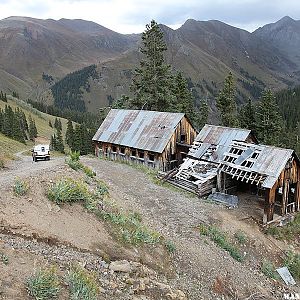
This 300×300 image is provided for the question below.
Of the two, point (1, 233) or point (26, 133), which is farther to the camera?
point (26, 133)

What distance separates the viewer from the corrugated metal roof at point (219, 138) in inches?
1125

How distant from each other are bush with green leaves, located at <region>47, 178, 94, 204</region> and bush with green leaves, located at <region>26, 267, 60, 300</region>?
5448 mm

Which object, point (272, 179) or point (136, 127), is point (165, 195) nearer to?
point (272, 179)

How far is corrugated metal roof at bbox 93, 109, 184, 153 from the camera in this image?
33.8 metres

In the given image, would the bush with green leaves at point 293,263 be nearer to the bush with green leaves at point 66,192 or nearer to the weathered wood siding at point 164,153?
the bush with green leaves at point 66,192

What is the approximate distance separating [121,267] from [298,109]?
144 m

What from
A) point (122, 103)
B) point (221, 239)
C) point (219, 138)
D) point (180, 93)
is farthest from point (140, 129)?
point (221, 239)

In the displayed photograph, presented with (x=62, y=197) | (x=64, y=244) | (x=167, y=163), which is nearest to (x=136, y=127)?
(x=167, y=163)

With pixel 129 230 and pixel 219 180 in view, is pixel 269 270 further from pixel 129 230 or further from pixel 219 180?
pixel 219 180

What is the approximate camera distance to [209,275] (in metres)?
14.0

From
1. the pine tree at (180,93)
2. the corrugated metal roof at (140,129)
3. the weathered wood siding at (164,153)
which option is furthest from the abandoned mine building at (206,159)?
the pine tree at (180,93)

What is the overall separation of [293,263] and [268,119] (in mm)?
32482

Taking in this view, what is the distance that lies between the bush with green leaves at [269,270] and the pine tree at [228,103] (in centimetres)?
3504

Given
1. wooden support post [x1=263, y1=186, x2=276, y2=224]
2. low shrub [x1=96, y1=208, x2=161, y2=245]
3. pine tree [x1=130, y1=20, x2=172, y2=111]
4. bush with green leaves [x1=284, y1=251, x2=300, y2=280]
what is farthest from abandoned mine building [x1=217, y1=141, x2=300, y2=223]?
pine tree [x1=130, y1=20, x2=172, y2=111]
